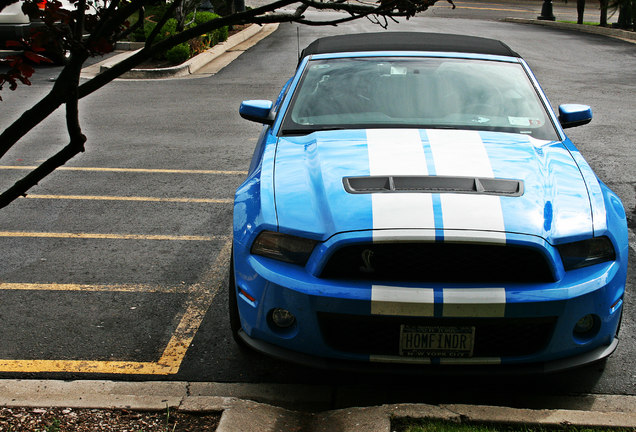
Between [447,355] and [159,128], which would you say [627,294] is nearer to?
[447,355]

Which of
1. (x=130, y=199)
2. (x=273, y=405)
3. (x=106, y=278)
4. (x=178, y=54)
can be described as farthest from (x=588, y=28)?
(x=273, y=405)

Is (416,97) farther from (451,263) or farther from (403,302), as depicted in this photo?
(403,302)

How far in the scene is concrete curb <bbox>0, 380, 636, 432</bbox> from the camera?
3250 millimetres

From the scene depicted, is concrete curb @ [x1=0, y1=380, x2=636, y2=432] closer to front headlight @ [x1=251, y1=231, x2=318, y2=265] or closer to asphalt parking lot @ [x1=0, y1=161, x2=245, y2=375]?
asphalt parking lot @ [x1=0, y1=161, x2=245, y2=375]

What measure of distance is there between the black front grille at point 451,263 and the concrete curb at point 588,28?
21753mm

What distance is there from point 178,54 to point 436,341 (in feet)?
44.9

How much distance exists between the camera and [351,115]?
15.8ft

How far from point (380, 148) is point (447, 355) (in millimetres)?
1309

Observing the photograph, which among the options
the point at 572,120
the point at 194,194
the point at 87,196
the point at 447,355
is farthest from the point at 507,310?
the point at 87,196

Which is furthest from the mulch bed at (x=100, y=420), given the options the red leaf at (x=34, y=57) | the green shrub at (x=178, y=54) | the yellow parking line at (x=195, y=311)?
the green shrub at (x=178, y=54)

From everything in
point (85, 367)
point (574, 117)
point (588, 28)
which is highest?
point (574, 117)

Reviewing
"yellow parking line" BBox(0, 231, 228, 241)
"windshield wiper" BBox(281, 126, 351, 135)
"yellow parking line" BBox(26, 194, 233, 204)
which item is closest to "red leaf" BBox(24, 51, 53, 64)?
"windshield wiper" BBox(281, 126, 351, 135)

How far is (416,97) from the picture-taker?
16.1 ft

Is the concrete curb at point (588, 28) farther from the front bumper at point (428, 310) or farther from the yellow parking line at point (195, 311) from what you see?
the front bumper at point (428, 310)
